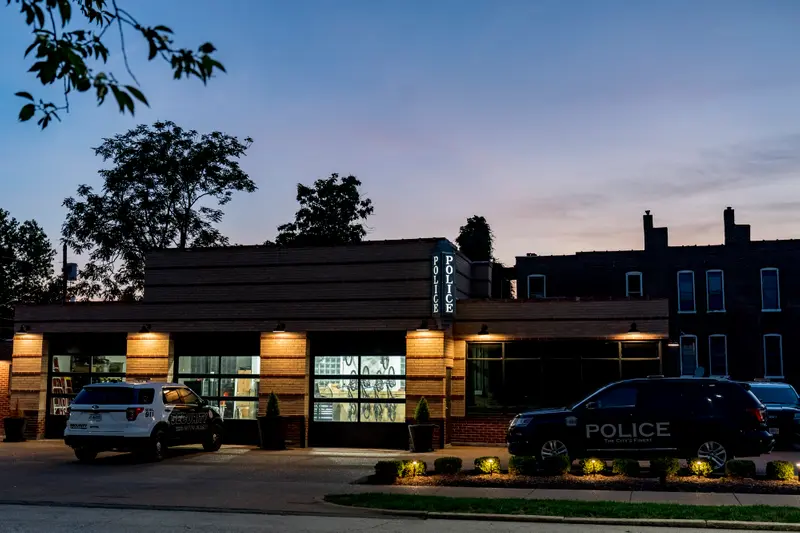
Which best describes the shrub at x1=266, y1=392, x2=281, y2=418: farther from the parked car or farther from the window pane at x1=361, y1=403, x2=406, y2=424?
the parked car

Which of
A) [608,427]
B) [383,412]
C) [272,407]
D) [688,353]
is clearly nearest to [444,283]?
[383,412]

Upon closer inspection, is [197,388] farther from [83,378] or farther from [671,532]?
[671,532]

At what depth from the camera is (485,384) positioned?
994 inches

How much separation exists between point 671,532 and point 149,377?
18328 millimetres

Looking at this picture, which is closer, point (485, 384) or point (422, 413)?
point (422, 413)

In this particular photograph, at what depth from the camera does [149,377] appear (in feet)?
86.9

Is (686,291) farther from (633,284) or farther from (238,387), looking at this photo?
(238,387)

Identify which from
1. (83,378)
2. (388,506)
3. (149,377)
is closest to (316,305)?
(149,377)

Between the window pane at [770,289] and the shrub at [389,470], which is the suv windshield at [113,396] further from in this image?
the window pane at [770,289]

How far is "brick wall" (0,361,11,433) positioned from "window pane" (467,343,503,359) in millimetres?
14228

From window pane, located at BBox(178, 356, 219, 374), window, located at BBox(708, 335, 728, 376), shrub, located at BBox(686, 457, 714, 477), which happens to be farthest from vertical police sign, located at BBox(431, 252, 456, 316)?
window, located at BBox(708, 335, 728, 376)

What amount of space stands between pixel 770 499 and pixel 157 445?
13.2 m

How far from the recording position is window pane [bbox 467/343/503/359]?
82.9ft

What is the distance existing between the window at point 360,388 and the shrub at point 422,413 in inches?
55.4
